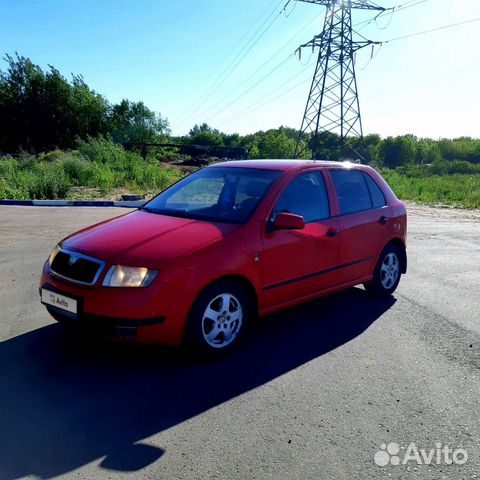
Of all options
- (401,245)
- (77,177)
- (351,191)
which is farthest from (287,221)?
(77,177)

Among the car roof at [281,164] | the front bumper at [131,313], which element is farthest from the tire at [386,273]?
the front bumper at [131,313]

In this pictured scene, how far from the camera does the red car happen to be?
352 cm

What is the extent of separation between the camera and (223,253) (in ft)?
12.4

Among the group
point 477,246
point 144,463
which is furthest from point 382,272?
point 477,246

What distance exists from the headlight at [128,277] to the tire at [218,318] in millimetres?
432

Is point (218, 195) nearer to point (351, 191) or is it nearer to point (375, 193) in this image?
point (351, 191)

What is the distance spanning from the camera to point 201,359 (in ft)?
12.6

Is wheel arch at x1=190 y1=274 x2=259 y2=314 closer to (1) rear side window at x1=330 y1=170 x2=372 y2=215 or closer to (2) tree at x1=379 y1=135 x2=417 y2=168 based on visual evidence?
(1) rear side window at x1=330 y1=170 x2=372 y2=215

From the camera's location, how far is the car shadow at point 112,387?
2691 mm

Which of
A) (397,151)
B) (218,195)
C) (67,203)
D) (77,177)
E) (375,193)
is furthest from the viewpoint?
(397,151)

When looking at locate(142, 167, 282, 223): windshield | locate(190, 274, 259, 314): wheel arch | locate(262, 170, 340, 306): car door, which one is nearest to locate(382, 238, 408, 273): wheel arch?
locate(262, 170, 340, 306): car door

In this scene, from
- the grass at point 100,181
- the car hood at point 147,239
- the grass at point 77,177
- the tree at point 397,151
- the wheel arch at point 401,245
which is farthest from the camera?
the tree at point 397,151

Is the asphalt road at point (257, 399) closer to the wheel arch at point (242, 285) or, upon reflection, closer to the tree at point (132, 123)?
the wheel arch at point (242, 285)

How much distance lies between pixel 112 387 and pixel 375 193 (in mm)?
3728
